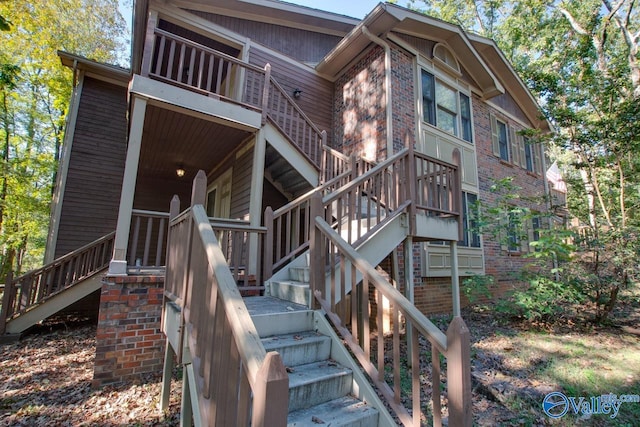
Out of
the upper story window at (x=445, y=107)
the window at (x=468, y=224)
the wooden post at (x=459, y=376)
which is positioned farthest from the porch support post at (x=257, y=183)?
the window at (x=468, y=224)

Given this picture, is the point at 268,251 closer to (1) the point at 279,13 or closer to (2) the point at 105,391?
(2) the point at 105,391

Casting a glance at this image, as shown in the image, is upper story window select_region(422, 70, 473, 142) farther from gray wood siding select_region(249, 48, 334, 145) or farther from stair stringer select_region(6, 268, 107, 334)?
stair stringer select_region(6, 268, 107, 334)

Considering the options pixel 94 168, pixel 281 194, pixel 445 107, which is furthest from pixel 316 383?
pixel 94 168

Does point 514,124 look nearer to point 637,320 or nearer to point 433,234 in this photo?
point 637,320

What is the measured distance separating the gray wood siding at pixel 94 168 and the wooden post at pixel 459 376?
8741 millimetres

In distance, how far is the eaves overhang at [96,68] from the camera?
7.71 m

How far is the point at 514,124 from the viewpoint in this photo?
36.9 ft

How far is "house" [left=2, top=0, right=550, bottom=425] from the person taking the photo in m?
2.19

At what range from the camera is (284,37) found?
8805mm

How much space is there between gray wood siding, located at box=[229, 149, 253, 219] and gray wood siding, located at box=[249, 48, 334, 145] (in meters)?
2.70

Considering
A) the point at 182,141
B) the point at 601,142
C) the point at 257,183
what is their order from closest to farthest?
the point at 257,183 < the point at 182,141 < the point at 601,142

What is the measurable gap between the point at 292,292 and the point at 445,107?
7247 millimetres

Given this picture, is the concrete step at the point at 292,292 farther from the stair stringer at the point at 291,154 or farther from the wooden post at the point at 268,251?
the stair stringer at the point at 291,154

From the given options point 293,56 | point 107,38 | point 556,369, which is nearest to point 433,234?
point 556,369
